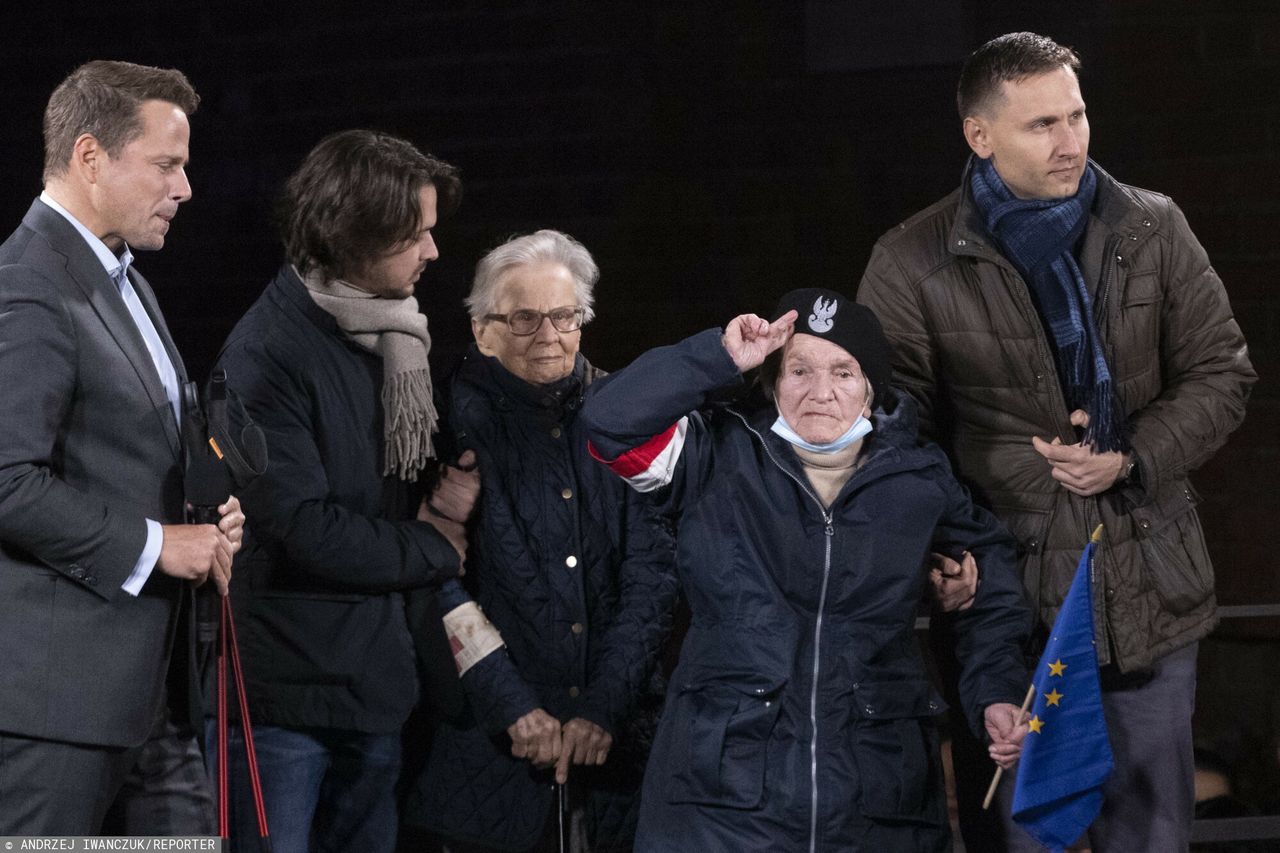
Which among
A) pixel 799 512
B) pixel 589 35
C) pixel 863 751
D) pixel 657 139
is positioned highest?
pixel 589 35

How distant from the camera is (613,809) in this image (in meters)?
2.75

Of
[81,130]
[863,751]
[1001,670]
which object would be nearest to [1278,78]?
[1001,670]

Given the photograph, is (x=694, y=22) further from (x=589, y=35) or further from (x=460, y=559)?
(x=460, y=559)

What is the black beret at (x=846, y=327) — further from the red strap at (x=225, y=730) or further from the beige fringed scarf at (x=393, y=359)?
the red strap at (x=225, y=730)

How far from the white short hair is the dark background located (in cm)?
113

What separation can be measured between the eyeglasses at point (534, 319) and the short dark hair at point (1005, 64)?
2.43 ft

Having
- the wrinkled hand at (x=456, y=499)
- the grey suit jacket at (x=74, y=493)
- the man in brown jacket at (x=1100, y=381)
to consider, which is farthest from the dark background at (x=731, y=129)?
Answer: the grey suit jacket at (x=74, y=493)

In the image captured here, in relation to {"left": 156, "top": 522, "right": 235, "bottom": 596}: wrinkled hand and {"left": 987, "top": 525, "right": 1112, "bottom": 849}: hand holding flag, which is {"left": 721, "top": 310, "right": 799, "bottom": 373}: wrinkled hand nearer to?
{"left": 987, "top": 525, "right": 1112, "bottom": 849}: hand holding flag

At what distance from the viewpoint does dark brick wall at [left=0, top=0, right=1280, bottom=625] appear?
391 cm

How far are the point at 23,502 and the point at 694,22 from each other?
240cm

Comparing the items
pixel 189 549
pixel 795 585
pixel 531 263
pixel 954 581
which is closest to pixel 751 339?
pixel 795 585

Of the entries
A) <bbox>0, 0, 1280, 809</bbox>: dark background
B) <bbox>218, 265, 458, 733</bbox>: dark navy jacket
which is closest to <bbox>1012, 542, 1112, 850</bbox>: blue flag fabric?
<bbox>218, 265, 458, 733</bbox>: dark navy jacket

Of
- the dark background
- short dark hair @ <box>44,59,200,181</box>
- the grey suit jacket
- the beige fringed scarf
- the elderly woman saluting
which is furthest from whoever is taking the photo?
the dark background

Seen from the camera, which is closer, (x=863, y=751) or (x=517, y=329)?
(x=863, y=751)
